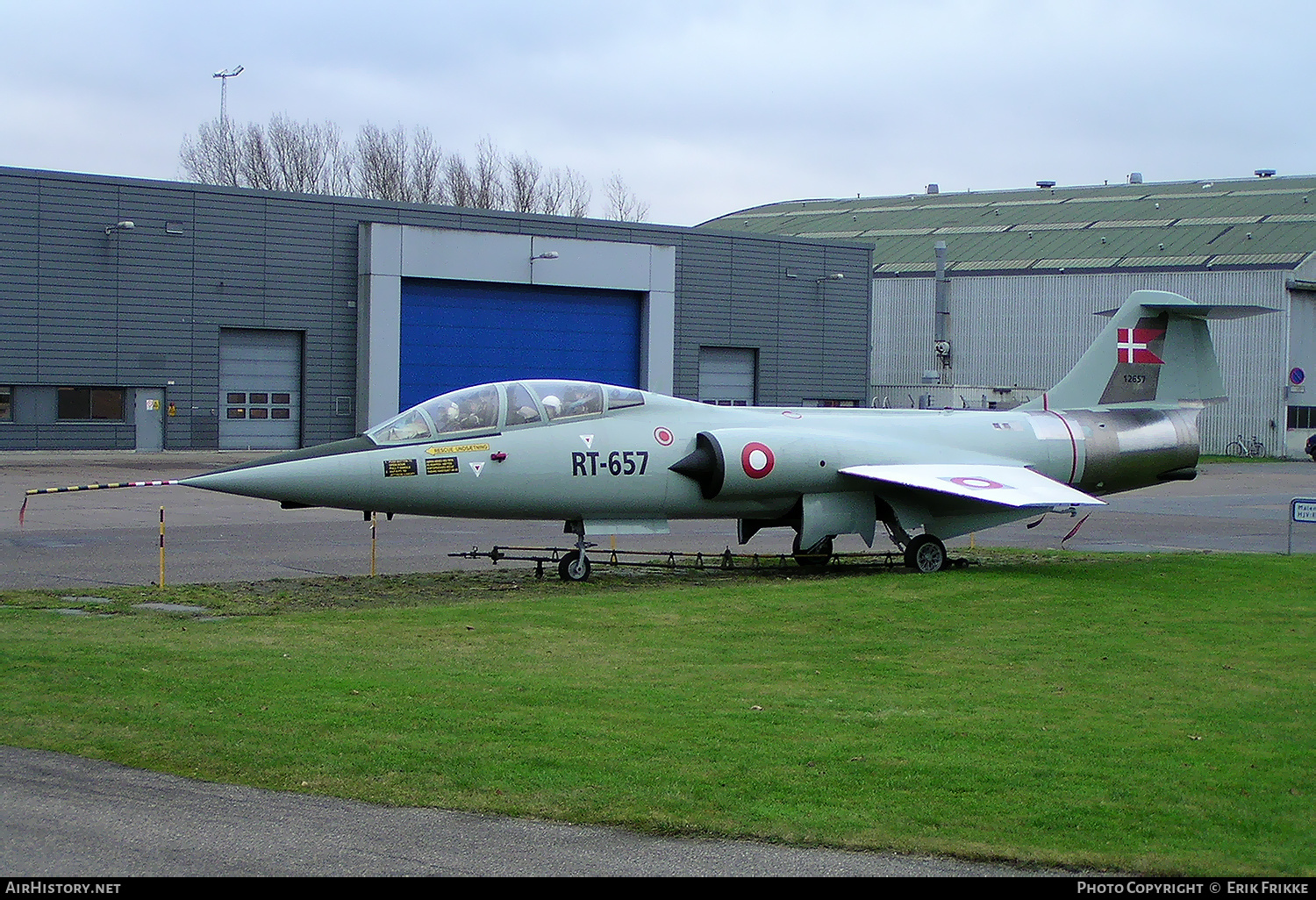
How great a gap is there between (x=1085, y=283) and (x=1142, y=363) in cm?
4088

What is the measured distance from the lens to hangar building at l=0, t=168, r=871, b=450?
133ft

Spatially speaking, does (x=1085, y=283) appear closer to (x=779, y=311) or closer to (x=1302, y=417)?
(x=1302, y=417)

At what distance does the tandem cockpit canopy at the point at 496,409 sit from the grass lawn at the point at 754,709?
82.4 inches

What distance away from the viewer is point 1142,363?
826 inches

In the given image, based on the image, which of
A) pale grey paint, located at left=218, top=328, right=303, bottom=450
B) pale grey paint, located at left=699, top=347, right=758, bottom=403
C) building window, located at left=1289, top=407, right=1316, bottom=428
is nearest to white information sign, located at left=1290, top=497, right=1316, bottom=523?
pale grey paint, located at left=699, top=347, right=758, bottom=403

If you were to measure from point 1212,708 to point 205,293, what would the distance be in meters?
38.4

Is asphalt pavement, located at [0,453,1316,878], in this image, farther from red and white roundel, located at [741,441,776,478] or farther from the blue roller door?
the blue roller door

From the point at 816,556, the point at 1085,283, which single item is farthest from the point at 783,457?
the point at 1085,283

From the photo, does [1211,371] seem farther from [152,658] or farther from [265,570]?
[152,658]

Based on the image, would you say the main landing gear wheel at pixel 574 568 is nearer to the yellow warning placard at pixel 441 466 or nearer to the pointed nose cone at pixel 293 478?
the yellow warning placard at pixel 441 466

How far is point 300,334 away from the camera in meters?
44.6

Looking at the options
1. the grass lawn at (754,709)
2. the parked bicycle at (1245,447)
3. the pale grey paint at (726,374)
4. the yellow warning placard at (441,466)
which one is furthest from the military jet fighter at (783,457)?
the parked bicycle at (1245,447)

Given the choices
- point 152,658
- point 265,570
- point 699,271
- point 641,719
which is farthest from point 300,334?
point 641,719

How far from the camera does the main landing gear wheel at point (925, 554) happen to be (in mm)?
18297
